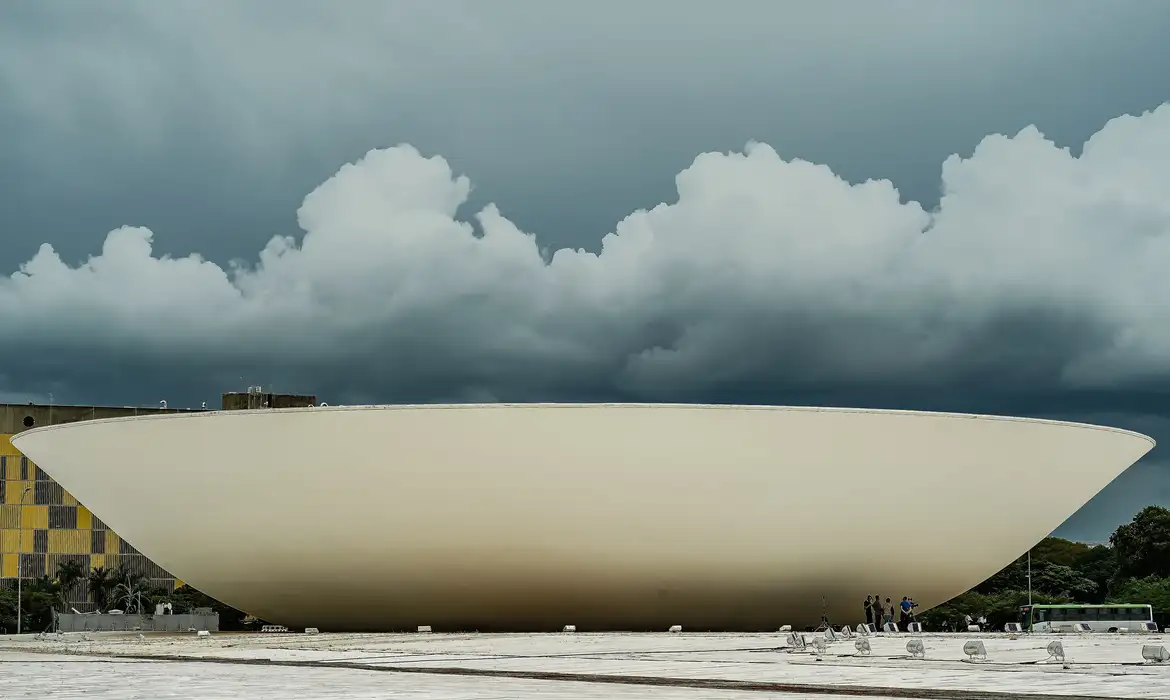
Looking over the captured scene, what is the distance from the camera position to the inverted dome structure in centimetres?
1880

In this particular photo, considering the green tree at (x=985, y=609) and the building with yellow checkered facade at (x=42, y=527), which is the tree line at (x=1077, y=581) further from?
the building with yellow checkered facade at (x=42, y=527)

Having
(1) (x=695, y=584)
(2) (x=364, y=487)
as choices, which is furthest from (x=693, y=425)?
(2) (x=364, y=487)

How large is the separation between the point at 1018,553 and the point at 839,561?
14.0 ft

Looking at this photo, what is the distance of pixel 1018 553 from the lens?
23.0 m

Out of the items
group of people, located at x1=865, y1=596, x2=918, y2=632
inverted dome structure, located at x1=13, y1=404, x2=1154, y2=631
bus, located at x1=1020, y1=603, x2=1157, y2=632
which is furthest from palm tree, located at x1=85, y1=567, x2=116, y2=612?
group of people, located at x1=865, y1=596, x2=918, y2=632

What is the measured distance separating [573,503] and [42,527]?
35039 mm

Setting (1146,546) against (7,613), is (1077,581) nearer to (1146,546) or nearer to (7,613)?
(1146,546)

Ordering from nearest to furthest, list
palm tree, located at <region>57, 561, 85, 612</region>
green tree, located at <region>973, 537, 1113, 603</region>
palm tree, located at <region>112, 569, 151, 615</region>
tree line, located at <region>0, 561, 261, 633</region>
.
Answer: tree line, located at <region>0, 561, 261, 633</region> < palm tree, located at <region>112, 569, 151, 615</region> < green tree, located at <region>973, 537, 1113, 603</region> < palm tree, located at <region>57, 561, 85, 612</region>

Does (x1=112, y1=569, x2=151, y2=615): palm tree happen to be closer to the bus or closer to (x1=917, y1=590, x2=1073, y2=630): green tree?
(x1=917, y1=590, x2=1073, y2=630): green tree

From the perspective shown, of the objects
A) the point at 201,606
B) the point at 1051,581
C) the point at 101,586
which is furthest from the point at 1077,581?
the point at 101,586

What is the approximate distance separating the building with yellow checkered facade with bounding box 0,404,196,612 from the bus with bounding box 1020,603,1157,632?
32.5 metres

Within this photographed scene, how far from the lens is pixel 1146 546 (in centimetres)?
4441

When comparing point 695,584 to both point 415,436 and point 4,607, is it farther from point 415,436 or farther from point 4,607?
point 4,607

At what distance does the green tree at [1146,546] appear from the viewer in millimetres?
44250
